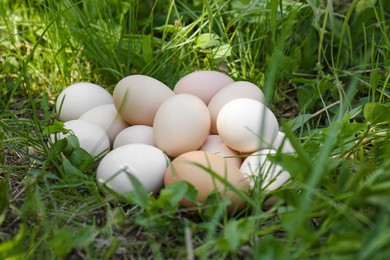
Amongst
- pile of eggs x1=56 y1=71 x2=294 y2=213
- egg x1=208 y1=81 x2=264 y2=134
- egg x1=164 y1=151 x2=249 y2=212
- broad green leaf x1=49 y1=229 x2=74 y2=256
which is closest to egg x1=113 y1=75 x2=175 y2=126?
pile of eggs x1=56 y1=71 x2=294 y2=213

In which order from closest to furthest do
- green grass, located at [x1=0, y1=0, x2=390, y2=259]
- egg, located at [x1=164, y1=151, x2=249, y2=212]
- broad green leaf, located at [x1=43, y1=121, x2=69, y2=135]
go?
green grass, located at [x1=0, y1=0, x2=390, y2=259] → egg, located at [x1=164, y1=151, x2=249, y2=212] → broad green leaf, located at [x1=43, y1=121, x2=69, y2=135]

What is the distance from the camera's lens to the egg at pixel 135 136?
5.18ft

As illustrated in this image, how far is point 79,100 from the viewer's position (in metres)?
1.76

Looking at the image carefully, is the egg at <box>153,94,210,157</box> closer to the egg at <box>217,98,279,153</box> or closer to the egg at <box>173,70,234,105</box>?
the egg at <box>217,98,279,153</box>

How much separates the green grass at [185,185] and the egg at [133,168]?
4cm

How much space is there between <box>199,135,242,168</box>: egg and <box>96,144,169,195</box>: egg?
0.15 meters

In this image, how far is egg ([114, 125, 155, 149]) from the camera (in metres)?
1.58

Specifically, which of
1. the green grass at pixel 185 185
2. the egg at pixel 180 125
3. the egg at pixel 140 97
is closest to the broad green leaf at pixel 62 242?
the green grass at pixel 185 185

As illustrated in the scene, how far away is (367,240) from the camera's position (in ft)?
3.41

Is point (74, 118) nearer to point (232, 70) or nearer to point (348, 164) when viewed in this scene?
point (232, 70)

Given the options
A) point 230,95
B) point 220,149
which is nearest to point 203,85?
point 230,95

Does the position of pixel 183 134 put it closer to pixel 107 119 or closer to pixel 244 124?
pixel 244 124

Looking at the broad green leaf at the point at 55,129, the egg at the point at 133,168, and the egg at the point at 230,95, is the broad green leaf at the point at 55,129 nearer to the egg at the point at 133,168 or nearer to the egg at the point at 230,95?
the egg at the point at 133,168

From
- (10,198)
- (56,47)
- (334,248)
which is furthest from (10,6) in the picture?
(334,248)
